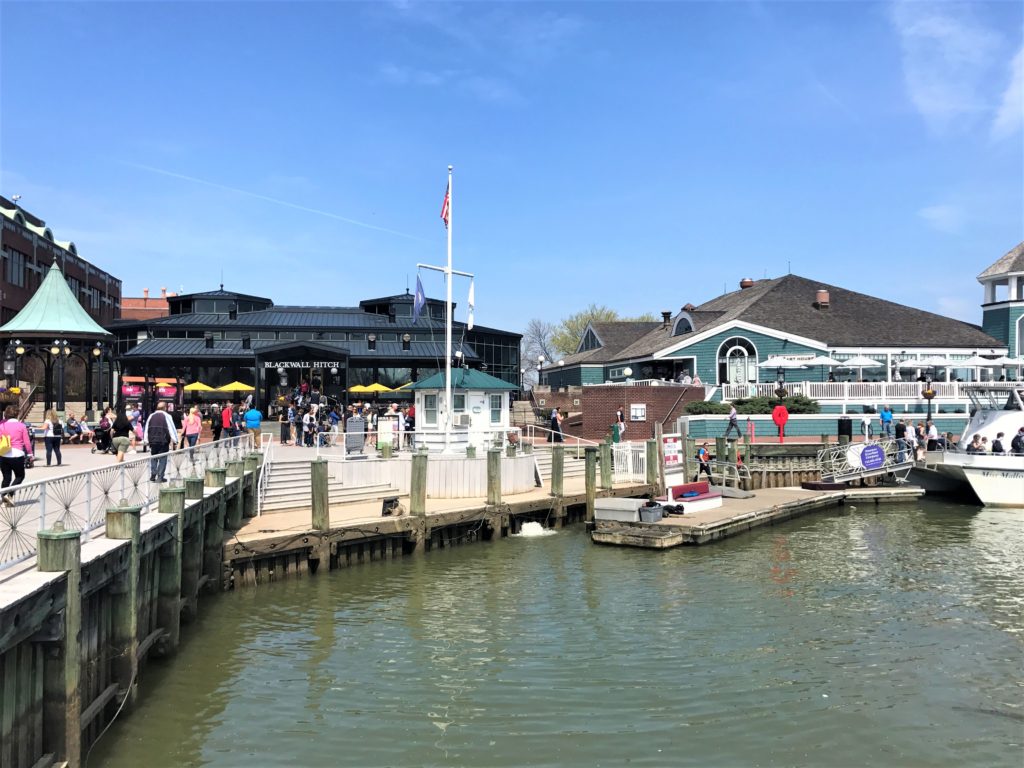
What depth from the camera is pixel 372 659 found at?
492 inches

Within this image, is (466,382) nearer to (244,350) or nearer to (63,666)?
(63,666)

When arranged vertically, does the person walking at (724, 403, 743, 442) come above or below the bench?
above

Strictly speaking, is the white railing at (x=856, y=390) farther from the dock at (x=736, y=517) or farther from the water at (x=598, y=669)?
the water at (x=598, y=669)

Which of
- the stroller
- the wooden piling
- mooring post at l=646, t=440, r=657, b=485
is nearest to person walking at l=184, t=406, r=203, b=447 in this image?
Answer: the stroller

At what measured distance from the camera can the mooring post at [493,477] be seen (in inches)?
845

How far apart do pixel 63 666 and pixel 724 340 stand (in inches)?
1505

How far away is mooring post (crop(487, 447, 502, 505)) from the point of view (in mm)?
21464

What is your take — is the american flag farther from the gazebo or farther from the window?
the gazebo

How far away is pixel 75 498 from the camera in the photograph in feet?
31.6

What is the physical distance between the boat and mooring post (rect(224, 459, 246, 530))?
934 inches

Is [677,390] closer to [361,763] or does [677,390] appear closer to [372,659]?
[372,659]

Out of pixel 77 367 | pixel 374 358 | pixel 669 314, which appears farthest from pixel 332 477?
pixel 77 367

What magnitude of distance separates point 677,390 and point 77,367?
42.0 m

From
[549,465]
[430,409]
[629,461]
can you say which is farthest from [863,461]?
[430,409]
